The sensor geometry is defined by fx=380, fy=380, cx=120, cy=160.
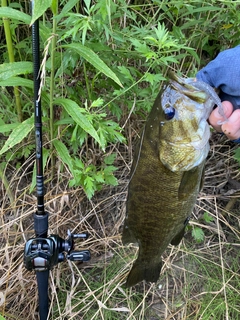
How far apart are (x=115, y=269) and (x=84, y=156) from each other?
75 centimetres

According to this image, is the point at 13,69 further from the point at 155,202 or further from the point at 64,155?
the point at 155,202

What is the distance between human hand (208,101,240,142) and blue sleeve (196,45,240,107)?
4 centimetres

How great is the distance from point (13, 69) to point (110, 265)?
1.43 metres

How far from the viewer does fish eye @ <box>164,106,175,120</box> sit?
4.84ft

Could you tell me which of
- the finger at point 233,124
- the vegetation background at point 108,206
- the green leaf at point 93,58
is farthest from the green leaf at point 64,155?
the finger at point 233,124

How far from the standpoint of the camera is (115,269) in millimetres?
2432

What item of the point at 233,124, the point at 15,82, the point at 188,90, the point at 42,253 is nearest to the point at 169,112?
the point at 188,90

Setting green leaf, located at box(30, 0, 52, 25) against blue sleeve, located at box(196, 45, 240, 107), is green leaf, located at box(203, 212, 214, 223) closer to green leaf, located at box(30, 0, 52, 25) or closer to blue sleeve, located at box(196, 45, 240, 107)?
blue sleeve, located at box(196, 45, 240, 107)

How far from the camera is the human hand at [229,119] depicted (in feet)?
4.58

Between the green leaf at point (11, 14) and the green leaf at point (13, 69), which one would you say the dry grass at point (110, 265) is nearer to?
the green leaf at point (13, 69)

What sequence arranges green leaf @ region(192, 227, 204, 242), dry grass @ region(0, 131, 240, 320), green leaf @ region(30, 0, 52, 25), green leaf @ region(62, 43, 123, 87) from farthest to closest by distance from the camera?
green leaf @ region(192, 227, 204, 242) → dry grass @ region(0, 131, 240, 320) → green leaf @ region(62, 43, 123, 87) → green leaf @ region(30, 0, 52, 25)

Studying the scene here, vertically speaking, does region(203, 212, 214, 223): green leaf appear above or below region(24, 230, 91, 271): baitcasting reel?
below

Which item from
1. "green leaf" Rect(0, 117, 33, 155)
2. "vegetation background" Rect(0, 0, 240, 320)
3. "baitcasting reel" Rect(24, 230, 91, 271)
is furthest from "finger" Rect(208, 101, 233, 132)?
"baitcasting reel" Rect(24, 230, 91, 271)

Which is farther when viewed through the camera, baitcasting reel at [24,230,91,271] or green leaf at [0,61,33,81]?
baitcasting reel at [24,230,91,271]
